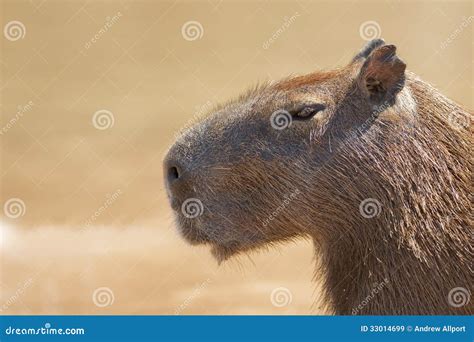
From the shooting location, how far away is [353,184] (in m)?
Answer: 7.09

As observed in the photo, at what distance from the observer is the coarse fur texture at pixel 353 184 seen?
695 centimetres

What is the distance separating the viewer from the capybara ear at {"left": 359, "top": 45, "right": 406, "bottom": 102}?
716 centimetres

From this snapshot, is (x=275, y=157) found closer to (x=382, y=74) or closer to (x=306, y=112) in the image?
(x=306, y=112)

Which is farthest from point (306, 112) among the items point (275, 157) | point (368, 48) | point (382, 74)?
point (368, 48)

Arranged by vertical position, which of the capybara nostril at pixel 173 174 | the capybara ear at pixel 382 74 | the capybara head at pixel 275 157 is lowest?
the capybara nostril at pixel 173 174

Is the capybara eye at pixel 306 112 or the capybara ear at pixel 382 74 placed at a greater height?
the capybara ear at pixel 382 74

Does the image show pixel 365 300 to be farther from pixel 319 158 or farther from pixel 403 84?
pixel 403 84

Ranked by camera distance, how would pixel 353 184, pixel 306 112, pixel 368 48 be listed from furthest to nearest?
pixel 368 48, pixel 306 112, pixel 353 184

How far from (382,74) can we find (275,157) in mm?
1136

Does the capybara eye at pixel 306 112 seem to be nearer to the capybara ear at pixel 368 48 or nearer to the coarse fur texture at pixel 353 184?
the coarse fur texture at pixel 353 184

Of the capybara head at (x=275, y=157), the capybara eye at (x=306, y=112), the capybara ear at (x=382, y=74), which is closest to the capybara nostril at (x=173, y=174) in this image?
the capybara head at (x=275, y=157)

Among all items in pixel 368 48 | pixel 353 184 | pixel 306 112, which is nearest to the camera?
pixel 353 184

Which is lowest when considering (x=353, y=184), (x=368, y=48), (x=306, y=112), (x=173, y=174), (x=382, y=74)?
(x=173, y=174)

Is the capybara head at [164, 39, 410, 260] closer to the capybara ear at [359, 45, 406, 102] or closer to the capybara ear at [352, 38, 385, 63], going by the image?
the capybara ear at [359, 45, 406, 102]
